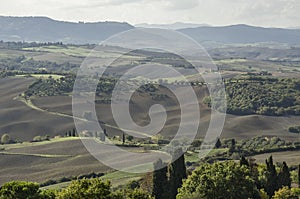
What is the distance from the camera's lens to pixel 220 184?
152 feet

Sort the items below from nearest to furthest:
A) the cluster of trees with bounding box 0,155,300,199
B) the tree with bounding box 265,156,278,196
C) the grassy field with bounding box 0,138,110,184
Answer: the cluster of trees with bounding box 0,155,300,199, the tree with bounding box 265,156,278,196, the grassy field with bounding box 0,138,110,184

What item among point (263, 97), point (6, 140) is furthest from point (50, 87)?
point (263, 97)

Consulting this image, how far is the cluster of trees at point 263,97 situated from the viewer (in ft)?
501

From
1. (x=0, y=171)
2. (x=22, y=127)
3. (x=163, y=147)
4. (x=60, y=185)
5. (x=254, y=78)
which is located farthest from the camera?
(x=254, y=78)

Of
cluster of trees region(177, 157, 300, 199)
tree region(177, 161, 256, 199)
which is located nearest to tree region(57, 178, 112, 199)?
cluster of trees region(177, 157, 300, 199)

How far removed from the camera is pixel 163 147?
316 ft

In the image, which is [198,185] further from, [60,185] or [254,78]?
[254,78]

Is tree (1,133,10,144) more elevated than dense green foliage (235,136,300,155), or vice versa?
dense green foliage (235,136,300,155)

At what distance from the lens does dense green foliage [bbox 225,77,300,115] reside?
153 m

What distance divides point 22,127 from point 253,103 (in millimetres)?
72296

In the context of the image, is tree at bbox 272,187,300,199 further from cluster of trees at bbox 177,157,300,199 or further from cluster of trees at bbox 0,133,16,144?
cluster of trees at bbox 0,133,16,144

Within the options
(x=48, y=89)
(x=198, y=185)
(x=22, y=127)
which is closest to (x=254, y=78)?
(x=48, y=89)

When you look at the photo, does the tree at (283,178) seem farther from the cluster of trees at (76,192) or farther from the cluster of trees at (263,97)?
the cluster of trees at (263,97)

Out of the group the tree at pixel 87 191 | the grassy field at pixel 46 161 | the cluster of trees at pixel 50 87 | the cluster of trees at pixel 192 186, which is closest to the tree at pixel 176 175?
the cluster of trees at pixel 192 186
